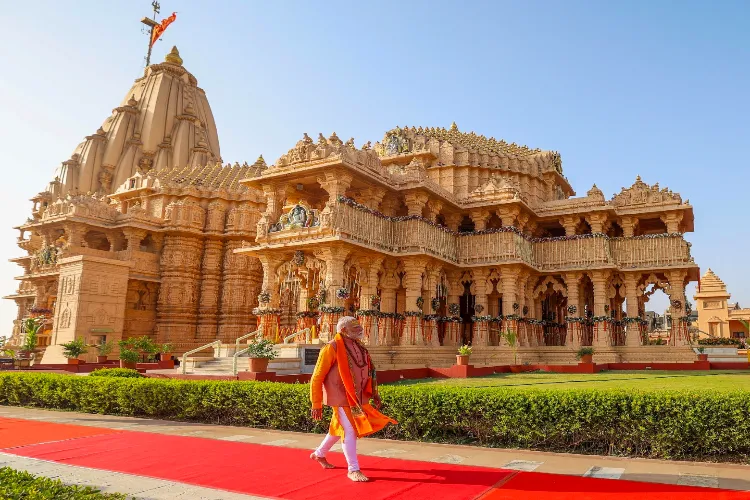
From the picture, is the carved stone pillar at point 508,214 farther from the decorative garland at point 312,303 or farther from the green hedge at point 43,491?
the green hedge at point 43,491

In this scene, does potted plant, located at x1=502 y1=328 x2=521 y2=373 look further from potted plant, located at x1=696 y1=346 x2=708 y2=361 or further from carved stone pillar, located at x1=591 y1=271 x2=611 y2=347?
potted plant, located at x1=696 y1=346 x2=708 y2=361

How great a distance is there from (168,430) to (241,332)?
23742 mm

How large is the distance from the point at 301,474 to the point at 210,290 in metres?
29.2

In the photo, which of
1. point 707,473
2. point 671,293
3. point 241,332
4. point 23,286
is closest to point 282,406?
point 707,473

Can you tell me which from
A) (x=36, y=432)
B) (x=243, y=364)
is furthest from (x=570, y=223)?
(x=36, y=432)

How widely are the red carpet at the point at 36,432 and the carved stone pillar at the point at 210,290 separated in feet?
73.7

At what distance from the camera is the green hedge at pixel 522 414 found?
740 centimetres

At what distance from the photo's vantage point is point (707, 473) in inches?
260

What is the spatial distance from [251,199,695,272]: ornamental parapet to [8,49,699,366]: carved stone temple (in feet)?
0.24

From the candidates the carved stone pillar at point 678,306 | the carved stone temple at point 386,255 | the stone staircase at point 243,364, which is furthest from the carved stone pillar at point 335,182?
the carved stone pillar at point 678,306

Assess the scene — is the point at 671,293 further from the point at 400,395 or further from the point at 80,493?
the point at 80,493

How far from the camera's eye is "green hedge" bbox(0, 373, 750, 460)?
7.40 metres

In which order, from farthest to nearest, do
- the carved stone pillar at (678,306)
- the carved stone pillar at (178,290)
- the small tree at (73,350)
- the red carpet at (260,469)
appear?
1. the carved stone pillar at (178,290)
2. the carved stone pillar at (678,306)
3. the small tree at (73,350)
4. the red carpet at (260,469)

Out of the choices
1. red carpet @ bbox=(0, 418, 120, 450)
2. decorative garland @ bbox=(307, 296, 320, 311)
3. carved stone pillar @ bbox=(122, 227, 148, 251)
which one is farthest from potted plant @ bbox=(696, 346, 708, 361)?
carved stone pillar @ bbox=(122, 227, 148, 251)
